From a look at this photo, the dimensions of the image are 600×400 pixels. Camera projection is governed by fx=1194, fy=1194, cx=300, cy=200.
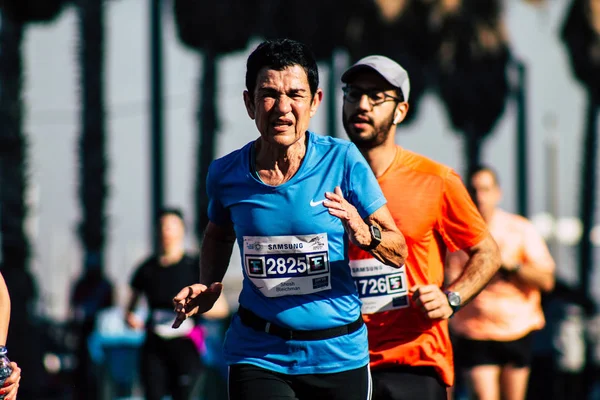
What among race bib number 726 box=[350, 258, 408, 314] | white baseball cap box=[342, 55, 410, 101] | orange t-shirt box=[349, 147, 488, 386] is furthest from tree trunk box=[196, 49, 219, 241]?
race bib number 726 box=[350, 258, 408, 314]

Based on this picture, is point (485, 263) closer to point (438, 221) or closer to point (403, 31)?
point (438, 221)

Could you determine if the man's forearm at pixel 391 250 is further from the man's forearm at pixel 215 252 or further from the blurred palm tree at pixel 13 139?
the blurred palm tree at pixel 13 139

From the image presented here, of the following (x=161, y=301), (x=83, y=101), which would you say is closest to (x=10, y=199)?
(x=83, y=101)

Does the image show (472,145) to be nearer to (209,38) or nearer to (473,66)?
(473,66)

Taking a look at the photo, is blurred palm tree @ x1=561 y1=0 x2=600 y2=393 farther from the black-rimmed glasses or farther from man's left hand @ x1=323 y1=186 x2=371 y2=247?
man's left hand @ x1=323 y1=186 x2=371 y2=247

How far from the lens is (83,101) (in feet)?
62.7

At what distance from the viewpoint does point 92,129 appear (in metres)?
19.0

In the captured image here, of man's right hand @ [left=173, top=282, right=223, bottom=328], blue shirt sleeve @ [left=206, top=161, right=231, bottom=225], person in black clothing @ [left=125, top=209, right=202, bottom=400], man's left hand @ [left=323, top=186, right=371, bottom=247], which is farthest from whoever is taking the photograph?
person in black clothing @ [left=125, top=209, right=202, bottom=400]

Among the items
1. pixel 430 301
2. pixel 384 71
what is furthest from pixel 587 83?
pixel 430 301

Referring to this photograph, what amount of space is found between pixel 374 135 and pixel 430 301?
2.75ft

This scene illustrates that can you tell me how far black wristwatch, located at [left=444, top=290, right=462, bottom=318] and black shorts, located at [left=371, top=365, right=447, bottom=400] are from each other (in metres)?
0.27

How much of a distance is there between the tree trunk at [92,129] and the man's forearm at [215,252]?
14.7 metres

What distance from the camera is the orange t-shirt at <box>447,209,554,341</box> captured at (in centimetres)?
728

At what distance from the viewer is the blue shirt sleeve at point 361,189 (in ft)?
13.4
